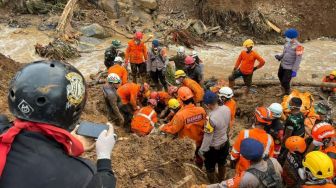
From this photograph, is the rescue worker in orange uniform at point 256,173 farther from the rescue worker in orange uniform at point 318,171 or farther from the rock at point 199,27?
the rock at point 199,27

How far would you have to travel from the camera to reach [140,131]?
7.35 meters

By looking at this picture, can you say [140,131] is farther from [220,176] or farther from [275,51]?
[275,51]

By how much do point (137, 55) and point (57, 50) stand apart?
4.21 metres

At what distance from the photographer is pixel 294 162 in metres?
4.89

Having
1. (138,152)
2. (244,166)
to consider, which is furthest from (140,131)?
(244,166)

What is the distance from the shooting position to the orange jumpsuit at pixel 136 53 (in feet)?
34.5

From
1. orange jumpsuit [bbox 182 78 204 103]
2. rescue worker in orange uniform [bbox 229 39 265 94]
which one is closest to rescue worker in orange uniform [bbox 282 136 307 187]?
orange jumpsuit [bbox 182 78 204 103]

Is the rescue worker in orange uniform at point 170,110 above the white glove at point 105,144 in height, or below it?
below

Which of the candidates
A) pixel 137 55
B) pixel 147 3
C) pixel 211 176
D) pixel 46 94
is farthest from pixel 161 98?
pixel 147 3

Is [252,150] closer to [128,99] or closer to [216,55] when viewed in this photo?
[128,99]

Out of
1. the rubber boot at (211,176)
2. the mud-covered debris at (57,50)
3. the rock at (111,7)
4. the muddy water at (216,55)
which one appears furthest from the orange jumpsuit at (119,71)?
the rock at (111,7)

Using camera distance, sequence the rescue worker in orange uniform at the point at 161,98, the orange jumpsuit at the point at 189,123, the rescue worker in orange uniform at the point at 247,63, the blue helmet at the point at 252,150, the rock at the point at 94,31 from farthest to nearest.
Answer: the rock at the point at 94,31 < the rescue worker in orange uniform at the point at 247,63 < the rescue worker in orange uniform at the point at 161,98 < the orange jumpsuit at the point at 189,123 < the blue helmet at the point at 252,150

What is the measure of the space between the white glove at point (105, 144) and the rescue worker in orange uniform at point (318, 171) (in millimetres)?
2637

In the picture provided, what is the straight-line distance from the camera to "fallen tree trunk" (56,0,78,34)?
1526 cm
